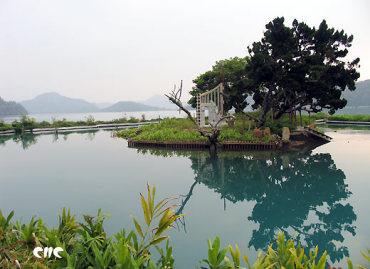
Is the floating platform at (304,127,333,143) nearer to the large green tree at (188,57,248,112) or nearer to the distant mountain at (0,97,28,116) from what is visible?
the large green tree at (188,57,248,112)

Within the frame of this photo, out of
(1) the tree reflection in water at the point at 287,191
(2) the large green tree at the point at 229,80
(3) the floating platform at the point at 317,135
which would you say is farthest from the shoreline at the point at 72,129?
(1) the tree reflection in water at the point at 287,191

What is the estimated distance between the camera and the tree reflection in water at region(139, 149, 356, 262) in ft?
29.7

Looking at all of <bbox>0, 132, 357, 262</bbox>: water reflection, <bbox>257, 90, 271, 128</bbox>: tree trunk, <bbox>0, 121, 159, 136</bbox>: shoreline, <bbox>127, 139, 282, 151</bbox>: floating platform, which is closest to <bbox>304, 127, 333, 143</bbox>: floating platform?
<bbox>257, 90, 271, 128</bbox>: tree trunk

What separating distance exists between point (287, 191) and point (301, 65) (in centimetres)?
1586

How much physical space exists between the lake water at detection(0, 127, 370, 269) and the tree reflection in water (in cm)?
3

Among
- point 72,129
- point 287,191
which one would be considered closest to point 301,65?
point 287,191

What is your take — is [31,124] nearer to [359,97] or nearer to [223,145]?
[223,145]

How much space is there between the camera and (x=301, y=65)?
2600cm

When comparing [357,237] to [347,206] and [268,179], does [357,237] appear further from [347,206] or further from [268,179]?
[268,179]

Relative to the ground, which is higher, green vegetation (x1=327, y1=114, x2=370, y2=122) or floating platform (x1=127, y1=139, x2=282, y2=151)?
green vegetation (x1=327, y1=114, x2=370, y2=122)

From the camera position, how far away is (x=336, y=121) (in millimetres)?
48062

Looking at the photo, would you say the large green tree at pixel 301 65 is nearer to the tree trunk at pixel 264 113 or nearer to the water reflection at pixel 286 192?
the tree trunk at pixel 264 113

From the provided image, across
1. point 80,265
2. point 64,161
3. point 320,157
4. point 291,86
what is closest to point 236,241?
point 80,265

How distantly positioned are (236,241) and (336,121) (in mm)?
45474
